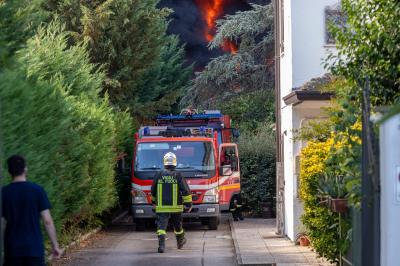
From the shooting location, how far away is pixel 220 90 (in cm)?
4678

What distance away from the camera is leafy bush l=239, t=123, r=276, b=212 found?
3216 centimetres

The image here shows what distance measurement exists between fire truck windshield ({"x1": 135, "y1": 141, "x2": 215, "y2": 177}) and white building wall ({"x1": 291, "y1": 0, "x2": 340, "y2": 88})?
5.23m

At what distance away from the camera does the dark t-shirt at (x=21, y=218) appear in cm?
1003

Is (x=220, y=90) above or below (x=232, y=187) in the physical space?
above

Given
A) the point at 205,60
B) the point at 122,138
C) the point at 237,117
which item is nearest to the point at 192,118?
the point at 122,138

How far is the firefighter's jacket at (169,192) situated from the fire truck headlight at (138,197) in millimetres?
6334

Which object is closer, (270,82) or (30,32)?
(30,32)

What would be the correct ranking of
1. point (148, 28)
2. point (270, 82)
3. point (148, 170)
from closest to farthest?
point (148, 170) → point (148, 28) → point (270, 82)

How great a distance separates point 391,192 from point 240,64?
37.6 m

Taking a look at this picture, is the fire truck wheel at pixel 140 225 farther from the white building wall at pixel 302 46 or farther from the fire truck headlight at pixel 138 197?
the white building wall at pixel 302 46

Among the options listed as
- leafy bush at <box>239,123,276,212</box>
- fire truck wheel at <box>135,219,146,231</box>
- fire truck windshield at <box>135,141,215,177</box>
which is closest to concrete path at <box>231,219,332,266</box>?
fire truck windshield at <box>135,141,215,177</box>

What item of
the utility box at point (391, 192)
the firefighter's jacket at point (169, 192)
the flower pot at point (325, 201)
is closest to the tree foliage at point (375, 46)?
the flower pot at point (325, 201)

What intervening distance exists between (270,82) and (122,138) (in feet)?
60.5

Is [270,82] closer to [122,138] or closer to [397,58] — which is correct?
[122,138]
